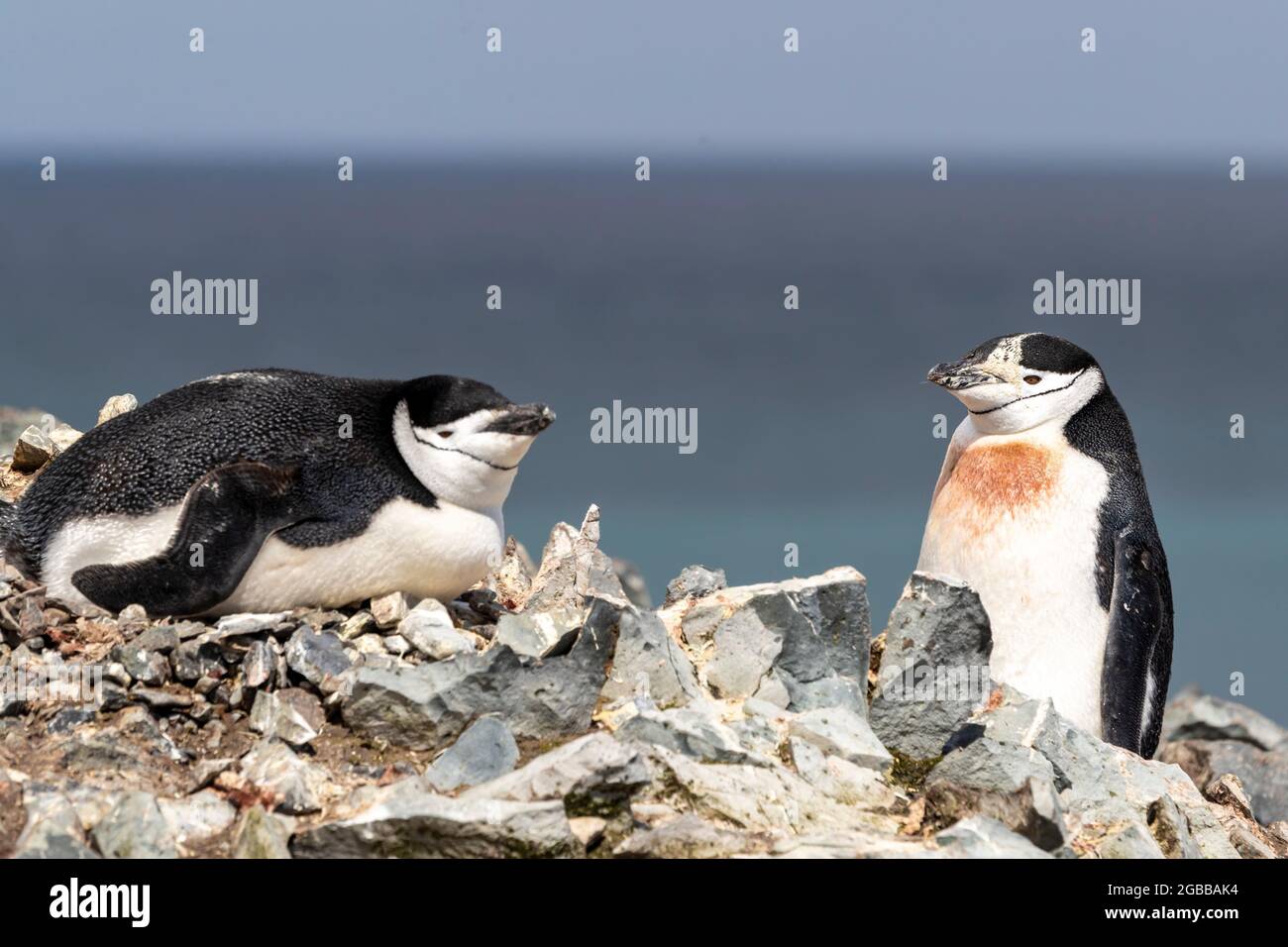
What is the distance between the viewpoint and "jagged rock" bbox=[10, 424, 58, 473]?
723cm

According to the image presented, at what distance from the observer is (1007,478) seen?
6.77 meters

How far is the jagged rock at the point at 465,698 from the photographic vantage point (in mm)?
4867

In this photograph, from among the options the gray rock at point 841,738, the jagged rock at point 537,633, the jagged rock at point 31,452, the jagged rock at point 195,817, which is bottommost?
the jagged rock at point 195,817

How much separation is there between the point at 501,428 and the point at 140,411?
1.31m

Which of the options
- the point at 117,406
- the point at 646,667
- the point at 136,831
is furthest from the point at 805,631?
the point at 117,406

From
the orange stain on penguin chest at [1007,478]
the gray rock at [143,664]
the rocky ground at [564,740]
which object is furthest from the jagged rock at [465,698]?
the orange stain on penguin chest at [1007,478]

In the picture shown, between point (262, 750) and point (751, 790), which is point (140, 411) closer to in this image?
point (262, 750)

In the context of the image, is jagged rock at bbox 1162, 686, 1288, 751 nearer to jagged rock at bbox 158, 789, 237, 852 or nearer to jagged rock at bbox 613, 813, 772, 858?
jagged rock at bbox 613, 813, 772, 858

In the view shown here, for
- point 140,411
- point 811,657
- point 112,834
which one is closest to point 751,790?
point 811,657

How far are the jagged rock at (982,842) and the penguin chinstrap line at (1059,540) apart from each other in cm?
218

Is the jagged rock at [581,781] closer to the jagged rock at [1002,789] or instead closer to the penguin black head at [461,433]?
the jagged rock at [1002,789]

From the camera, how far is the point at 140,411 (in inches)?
234

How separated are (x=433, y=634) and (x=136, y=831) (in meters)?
1.37

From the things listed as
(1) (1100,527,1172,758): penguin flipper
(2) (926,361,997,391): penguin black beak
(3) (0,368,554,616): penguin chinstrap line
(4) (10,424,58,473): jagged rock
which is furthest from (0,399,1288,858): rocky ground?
(4) (10,424,58,473): jagged rock
